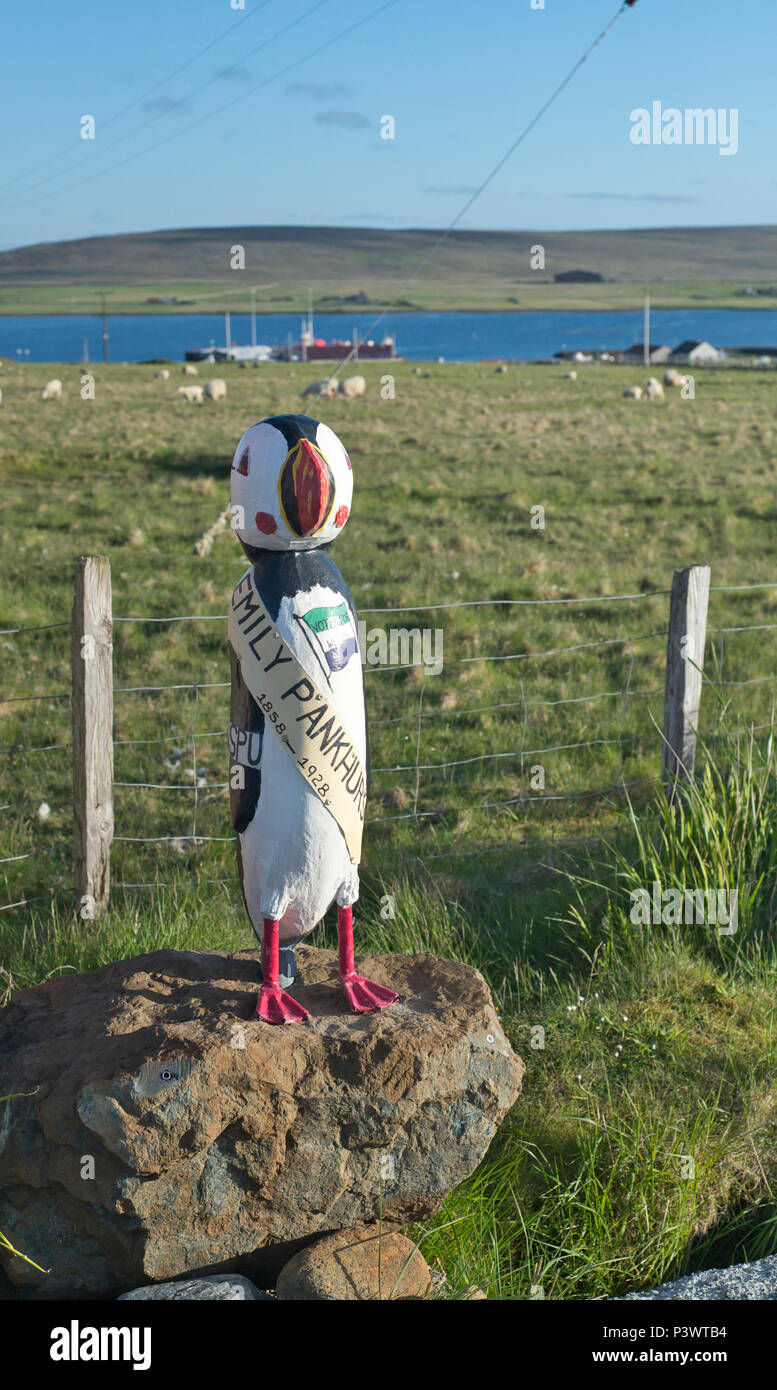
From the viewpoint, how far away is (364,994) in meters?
3.86

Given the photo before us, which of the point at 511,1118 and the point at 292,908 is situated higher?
the point at 292,908

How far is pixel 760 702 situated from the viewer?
9219 millimetres

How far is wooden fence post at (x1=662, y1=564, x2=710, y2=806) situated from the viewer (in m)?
6.09

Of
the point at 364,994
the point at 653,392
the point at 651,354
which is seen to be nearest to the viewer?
the point at 364,994

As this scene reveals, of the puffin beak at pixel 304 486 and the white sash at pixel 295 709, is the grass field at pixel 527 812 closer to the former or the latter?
the white sash at pixel 295 709

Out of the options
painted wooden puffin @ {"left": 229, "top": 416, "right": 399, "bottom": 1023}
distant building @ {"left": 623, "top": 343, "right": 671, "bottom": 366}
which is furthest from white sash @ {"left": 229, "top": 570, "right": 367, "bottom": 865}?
distant building @ {"left": 623, "top": 343, "right": 671, "bottom": 366}

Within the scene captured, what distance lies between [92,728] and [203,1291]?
280 centimetres

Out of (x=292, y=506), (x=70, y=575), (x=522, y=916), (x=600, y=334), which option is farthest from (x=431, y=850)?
(x=600, y=334)

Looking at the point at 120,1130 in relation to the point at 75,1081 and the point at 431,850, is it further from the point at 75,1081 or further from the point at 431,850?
the point at 431,850

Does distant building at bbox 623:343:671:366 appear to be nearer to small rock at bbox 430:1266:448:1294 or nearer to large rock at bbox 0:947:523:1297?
large rock at bbox 0:947:523:1297

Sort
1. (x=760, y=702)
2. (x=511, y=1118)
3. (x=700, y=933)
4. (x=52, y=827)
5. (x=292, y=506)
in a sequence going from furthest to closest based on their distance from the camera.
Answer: (x=760, y=702)
(x=52, y=827)
(x=700, y=933)
(x=511, y=1118)
(x=292, y=506)

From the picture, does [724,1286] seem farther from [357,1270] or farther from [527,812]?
[527,812]

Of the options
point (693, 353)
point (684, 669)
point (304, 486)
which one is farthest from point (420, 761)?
point (693, 353)

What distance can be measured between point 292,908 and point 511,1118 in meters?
1.30
